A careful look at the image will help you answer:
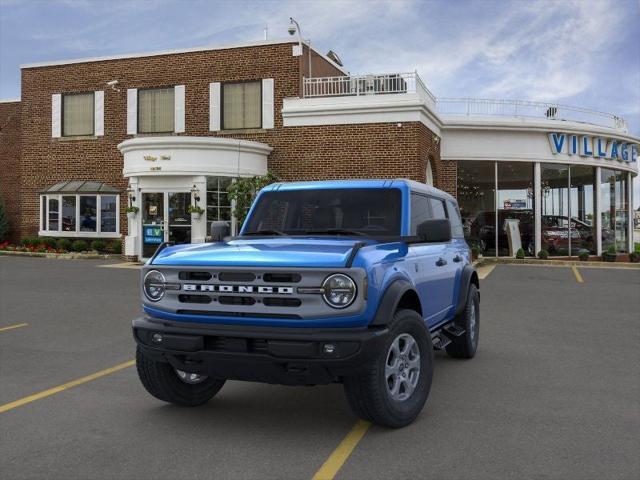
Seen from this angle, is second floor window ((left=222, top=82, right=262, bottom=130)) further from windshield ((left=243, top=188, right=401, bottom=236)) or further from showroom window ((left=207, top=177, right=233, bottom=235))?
windshield ((left=243, top=188, right=401, bottom=236))

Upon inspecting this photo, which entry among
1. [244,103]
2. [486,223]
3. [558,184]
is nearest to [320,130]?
[244,103]

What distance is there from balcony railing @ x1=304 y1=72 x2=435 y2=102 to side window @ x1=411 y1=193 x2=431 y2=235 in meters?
14.4

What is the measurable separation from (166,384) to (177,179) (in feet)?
51.5

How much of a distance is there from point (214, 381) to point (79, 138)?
2147 centimetres

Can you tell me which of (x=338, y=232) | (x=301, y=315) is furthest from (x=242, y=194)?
(x=301, y=315)

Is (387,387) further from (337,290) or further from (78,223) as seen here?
(78,223)

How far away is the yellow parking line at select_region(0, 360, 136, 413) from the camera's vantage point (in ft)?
16.7

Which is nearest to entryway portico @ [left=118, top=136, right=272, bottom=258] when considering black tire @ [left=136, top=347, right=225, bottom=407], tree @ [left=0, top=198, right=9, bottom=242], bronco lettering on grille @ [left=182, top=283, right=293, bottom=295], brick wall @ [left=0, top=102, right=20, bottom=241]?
tree @ [left=0, top=198, right=9, bottom=242]

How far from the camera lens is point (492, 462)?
3.85 m

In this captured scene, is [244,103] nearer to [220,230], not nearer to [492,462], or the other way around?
[220,230]

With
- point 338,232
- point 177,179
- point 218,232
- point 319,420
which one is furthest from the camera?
point 177,179

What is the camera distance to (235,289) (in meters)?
4.16

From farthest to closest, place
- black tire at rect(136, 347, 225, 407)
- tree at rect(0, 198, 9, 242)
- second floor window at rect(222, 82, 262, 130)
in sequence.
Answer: tree at rect(0, 198, 9, 242), second floor window at rect(222, 82, 262, 130), black tire at rect(136, 347, 225, 407)

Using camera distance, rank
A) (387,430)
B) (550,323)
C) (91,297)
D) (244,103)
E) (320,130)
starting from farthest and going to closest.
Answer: (244,103)
(320,130)
(91,297)
(550,323)
(387,430)
